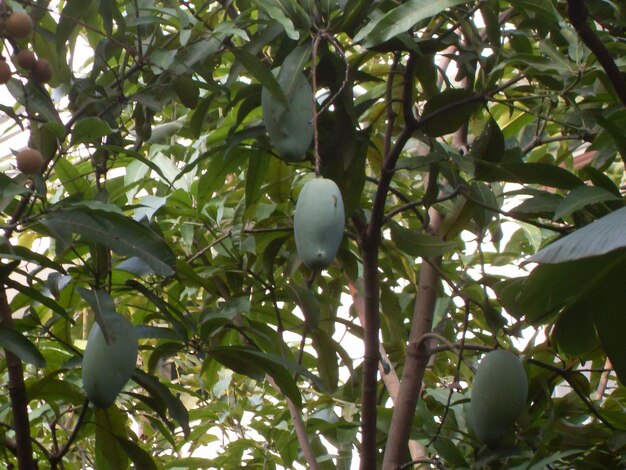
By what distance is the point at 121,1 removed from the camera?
1060 mm

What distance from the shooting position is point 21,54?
75 cm

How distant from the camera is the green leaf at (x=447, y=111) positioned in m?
0.83

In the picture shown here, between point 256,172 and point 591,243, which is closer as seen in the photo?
point 591,243

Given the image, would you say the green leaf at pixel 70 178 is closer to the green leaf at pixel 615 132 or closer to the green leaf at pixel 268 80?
the green leaf at pixel 268 80

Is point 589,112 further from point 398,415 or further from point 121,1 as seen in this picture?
point 121,1

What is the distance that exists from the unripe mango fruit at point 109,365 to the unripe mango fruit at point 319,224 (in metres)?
0.18

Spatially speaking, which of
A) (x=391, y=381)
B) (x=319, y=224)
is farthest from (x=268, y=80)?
(x=391, y=381)

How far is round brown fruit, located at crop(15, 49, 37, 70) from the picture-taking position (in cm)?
75

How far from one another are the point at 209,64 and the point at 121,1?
0.68 ft

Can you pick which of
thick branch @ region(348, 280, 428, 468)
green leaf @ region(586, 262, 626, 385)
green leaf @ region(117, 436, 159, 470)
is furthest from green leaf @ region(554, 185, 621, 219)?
green leaf @ region(117, 436, 159, 470)

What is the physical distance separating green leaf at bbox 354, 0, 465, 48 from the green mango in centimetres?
7

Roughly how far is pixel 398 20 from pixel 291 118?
0.37ft

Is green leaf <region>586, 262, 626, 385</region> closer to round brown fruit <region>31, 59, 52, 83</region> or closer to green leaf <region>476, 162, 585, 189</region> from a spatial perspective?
green leaf <region>476, 162, 585, 189</region>

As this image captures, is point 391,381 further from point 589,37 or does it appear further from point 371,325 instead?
point 589,37
